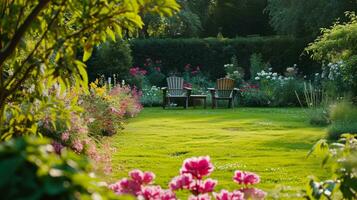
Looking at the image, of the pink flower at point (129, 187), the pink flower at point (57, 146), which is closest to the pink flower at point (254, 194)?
the pink flower at point (129, 187)

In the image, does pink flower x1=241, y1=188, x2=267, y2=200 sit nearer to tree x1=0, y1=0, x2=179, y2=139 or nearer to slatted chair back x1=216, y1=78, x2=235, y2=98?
tree x1=0, y1=0, x2=179, y2=139

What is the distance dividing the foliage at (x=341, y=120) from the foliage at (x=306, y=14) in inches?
428

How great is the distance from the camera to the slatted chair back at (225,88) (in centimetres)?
1930

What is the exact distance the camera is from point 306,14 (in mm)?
23656

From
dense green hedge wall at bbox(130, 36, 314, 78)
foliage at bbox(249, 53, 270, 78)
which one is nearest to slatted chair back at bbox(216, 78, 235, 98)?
foliage at bbox(249, 53, 270, 78)

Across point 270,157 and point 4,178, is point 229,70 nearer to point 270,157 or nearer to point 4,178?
point 270,157

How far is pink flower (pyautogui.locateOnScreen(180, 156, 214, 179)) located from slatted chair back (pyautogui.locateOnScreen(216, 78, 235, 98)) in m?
16.5

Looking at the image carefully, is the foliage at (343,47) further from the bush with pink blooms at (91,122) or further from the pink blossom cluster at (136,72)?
the pink blossom cluster at (136,72)

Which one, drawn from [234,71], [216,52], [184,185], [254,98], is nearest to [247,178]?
[184,185]

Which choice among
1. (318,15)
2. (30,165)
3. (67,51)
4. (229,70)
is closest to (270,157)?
(67,51)

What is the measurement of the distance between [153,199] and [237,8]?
1148 inches

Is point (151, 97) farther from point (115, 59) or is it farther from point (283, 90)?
point (283, 90)

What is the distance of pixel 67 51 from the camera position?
2.91m

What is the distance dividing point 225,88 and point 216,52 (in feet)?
13.2
